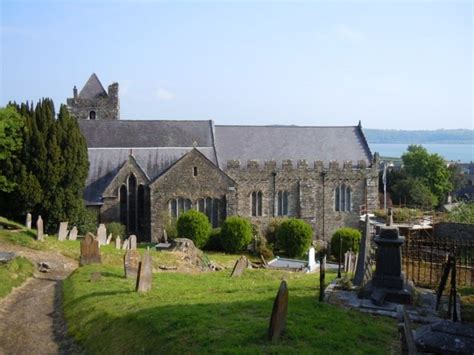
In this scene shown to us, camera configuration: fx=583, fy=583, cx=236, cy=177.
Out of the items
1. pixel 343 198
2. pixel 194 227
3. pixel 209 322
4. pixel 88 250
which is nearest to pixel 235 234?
pixel 194 227

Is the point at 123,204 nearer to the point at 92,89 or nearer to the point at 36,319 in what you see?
the point at 92,89

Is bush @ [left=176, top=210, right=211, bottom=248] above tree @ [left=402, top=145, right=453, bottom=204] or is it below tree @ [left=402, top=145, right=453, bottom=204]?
below

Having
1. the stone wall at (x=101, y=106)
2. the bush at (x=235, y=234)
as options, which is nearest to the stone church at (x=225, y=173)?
the bush at (x=235, y=234)

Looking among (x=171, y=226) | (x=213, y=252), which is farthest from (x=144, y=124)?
(x=213, y=252)

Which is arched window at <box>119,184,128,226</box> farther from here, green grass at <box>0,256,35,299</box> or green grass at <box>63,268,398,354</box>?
green grass at <box>63,268,398,354</box>

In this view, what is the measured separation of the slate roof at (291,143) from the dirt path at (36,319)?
76.9ft

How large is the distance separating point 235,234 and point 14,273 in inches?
703

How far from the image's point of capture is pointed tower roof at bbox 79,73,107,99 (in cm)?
4848

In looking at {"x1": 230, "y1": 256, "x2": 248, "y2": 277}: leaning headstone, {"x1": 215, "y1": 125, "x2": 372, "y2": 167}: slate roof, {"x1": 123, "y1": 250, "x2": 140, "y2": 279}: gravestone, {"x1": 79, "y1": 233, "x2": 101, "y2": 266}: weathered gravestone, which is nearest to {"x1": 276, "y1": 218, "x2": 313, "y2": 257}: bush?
{"x1": 215, "y1": 125, "x2": 372, "y2": 167}: slate roof

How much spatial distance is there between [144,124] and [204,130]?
14.6 ft

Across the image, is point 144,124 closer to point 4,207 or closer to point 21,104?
point 21,104

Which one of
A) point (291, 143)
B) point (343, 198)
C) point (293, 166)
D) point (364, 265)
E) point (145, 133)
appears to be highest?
point (145, 133)

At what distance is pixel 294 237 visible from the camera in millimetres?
35969

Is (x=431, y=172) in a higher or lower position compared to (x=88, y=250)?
higher
